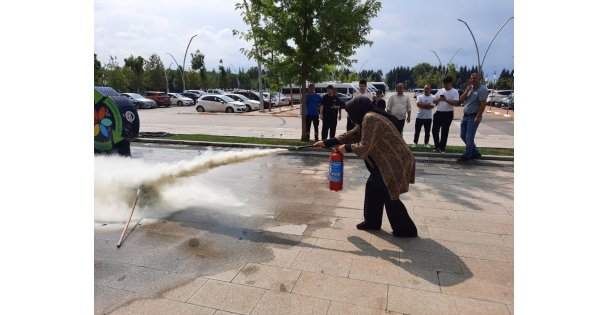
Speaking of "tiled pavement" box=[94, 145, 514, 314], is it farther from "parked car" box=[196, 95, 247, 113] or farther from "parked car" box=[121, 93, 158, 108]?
"parked car" box=[121, 93, 158, 108]

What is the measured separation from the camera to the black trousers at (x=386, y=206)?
4.05m

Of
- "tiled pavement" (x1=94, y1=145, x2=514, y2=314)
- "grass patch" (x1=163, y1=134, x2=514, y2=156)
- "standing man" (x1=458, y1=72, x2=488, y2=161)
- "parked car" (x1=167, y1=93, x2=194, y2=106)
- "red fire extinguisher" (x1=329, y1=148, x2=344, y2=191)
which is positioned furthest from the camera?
"parked car" (x1=167, y1=93, x2=194, y2=106)

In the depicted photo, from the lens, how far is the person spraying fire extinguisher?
383 cm

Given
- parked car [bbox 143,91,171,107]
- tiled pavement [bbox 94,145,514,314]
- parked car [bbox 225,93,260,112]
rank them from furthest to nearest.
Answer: parked car [bbox 143,91,171,107], parked car [bbox 225,93,260,112], tiled pavement [bbox 94,145,514,314]

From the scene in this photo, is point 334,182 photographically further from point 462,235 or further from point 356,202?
point 462,235

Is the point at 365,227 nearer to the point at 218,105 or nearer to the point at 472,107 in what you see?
the point at 472,107

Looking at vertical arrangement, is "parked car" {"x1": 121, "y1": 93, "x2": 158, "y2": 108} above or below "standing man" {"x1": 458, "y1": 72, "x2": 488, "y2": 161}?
above

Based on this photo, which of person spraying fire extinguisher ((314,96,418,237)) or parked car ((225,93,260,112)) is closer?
person spraying fire extinguisher ((314,96,418,237))

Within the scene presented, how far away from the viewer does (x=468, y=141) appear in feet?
26.8

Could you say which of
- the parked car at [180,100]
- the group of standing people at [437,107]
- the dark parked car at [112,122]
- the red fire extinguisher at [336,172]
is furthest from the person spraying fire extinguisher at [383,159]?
the parked car at [180,100]

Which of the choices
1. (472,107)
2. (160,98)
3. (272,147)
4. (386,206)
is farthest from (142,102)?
(386,206)

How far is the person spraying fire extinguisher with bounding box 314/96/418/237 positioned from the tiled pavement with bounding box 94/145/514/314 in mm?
295

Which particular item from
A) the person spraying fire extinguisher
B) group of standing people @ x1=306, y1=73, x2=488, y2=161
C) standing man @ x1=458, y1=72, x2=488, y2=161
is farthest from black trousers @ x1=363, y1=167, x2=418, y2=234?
standing man @ x1=458, y1=72, x2=488, y2=161

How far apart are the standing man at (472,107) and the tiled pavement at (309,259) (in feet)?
8.02
